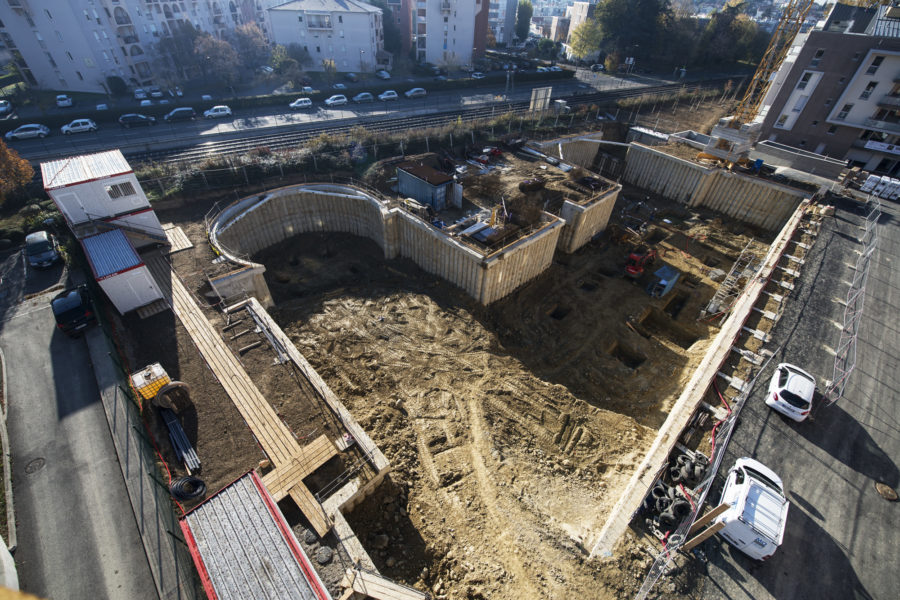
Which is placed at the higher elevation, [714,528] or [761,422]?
[714,528]

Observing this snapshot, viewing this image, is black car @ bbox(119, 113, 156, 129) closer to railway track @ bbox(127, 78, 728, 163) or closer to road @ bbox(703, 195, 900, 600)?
railway track @ bbox(127, 78, 728, 163)

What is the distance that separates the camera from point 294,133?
39938 mm

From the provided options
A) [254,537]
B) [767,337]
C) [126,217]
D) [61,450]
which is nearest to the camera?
[254,537]

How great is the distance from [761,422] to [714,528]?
6358 millimetres


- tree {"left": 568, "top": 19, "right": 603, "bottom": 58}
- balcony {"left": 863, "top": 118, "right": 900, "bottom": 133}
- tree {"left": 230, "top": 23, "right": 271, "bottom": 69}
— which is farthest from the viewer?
tree {"left": 568, "top": 19, "right": 603, "bottom": 58}

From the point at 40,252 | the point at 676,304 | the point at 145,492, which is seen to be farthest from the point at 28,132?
the point at 676,304

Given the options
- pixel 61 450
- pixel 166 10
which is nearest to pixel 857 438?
pixel 61 450

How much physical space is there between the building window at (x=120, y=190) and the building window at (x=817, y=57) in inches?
2285

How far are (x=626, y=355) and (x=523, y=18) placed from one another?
9792 cm

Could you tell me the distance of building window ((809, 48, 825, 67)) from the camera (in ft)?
122

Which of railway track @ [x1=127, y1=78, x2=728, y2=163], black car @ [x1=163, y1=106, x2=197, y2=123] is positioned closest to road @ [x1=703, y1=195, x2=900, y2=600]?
railway track @ [x1=127, y1=78, x2=728, y2=163]

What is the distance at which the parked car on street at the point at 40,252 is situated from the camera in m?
21.6

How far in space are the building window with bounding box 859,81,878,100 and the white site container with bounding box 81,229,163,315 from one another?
60.1m

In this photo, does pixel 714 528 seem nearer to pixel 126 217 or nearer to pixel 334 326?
pixel 334 326
